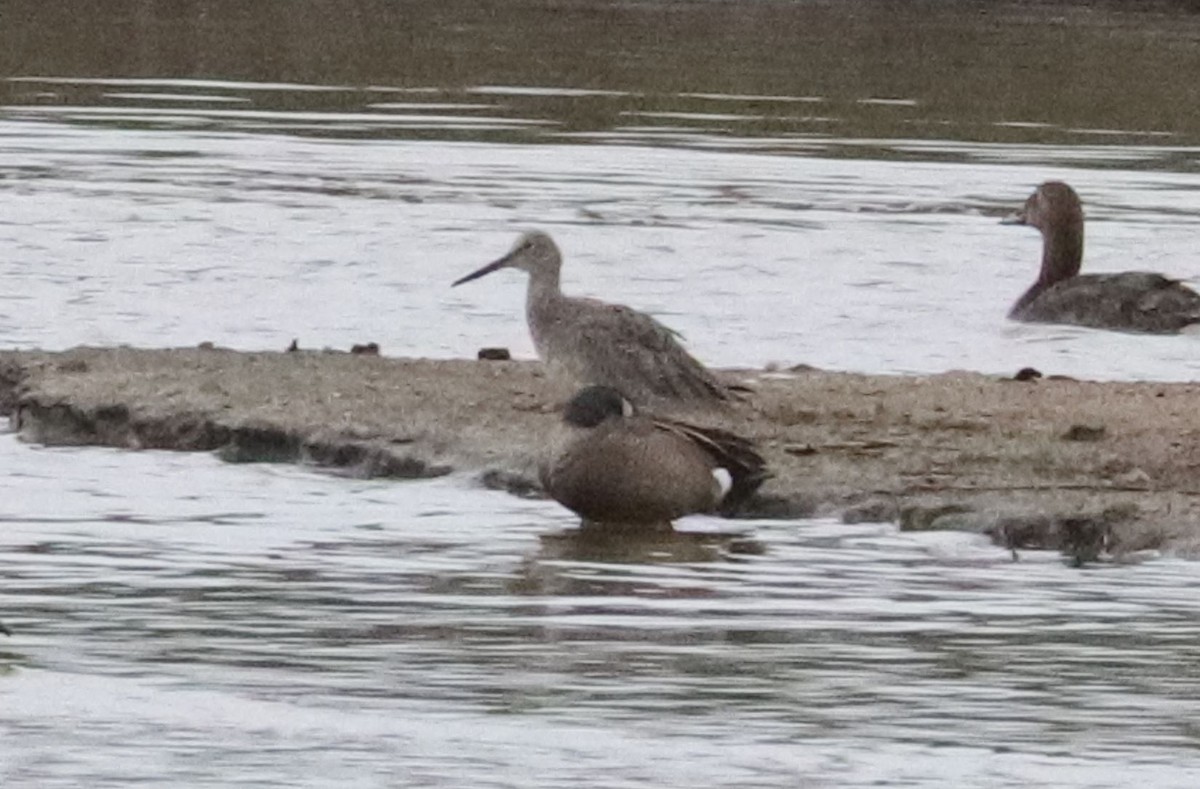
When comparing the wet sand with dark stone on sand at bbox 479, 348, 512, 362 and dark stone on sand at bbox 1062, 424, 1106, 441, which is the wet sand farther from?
dark stone on sand at bbox 479, 348, 512, 362

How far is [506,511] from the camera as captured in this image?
1203 cm

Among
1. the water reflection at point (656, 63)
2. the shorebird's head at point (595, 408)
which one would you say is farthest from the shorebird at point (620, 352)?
the water reflection at point (656, 63)

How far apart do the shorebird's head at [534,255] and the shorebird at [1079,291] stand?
363 centimetres

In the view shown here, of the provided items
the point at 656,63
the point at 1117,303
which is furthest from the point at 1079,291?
the point at 656,63

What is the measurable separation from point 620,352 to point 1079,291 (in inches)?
206

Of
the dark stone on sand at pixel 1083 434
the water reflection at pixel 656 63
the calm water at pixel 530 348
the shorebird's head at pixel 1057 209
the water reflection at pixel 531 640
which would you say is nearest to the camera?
the water reflection at pixel 531 640

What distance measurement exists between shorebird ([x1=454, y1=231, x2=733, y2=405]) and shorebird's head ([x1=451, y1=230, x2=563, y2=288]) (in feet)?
2.49

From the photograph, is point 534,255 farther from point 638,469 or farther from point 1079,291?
point 1079,291

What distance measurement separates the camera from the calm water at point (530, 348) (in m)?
8.50

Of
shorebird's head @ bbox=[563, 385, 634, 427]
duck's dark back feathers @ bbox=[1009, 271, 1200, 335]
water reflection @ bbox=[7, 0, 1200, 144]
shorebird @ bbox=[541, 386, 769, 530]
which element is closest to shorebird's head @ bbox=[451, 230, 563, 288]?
shorebird's head @ bbox=[563, 385, 634, 427]

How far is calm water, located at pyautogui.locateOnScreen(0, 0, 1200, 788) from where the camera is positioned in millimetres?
8500

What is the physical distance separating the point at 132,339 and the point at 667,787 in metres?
9.17

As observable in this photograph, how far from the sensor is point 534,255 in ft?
50.6

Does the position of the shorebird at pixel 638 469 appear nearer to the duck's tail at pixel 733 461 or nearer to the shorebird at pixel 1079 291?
the duck's tail at pixel 733 461
